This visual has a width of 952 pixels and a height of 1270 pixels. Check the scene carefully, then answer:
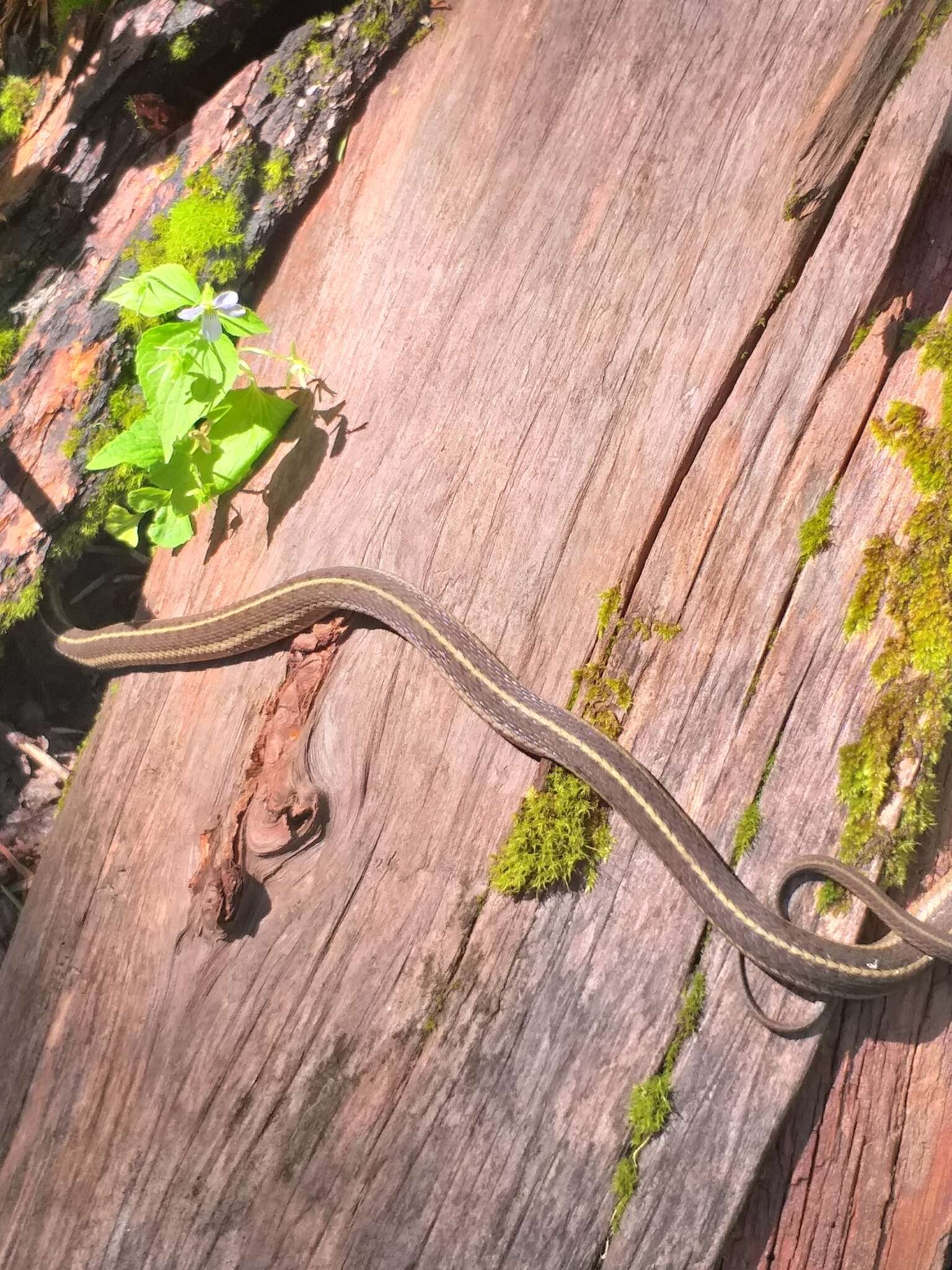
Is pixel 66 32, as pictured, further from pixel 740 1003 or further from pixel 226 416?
pixel 740 1003

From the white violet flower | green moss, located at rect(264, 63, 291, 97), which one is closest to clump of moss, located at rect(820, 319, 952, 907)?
the white violet flower

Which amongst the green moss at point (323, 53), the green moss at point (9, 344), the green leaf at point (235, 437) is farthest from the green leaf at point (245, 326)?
the green moss at point (323, 53)

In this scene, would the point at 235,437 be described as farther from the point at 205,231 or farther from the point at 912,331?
the point at 912,331

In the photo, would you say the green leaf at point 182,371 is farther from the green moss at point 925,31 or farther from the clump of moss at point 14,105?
the green moss at point 925,31

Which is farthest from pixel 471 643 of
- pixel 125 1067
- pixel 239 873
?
pixel 125 1067

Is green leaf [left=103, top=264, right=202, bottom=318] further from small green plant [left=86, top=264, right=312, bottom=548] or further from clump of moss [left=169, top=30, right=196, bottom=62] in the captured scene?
clump of moss [left=169, top=30, right=196, bottom=62]

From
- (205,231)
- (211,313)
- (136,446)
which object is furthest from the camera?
(205,231)

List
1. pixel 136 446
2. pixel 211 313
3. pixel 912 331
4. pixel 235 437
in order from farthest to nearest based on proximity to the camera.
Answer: pixel 235 437 → pixel 136 446 → pixel 211 313 → pixel 912 331

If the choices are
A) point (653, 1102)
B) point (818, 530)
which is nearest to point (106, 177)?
point (818, 530)
